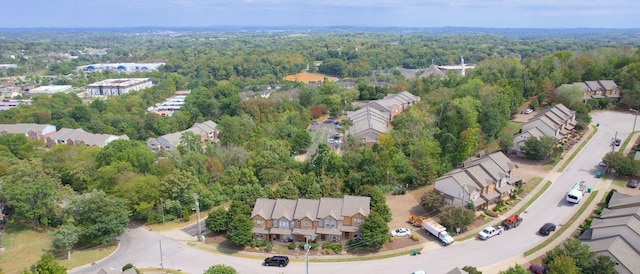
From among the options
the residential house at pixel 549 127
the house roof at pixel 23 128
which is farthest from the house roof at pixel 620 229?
the house roof at pixel 23 128

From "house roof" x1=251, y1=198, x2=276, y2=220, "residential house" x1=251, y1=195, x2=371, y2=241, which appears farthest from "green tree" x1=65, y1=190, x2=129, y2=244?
"residential house" x1=251, y1=195, x2=371, y2=241

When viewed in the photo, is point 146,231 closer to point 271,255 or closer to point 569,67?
point 271,255

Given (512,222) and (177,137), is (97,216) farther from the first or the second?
(512,222)

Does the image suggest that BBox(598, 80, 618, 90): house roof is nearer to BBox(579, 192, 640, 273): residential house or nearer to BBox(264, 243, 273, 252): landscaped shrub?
BBox(579, 192, 640, 273): residential house

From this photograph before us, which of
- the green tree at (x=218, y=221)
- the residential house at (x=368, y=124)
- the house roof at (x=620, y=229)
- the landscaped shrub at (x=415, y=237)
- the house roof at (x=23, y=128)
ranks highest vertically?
the residential house at (x=368, y=124)

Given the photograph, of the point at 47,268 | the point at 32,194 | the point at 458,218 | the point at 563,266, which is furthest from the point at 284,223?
the point at 32,194

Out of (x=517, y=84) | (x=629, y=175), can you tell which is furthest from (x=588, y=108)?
(x=629, y=175)

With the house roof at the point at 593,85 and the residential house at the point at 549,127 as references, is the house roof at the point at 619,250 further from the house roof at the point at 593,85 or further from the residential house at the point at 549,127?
the house roof at the point at 593,85
